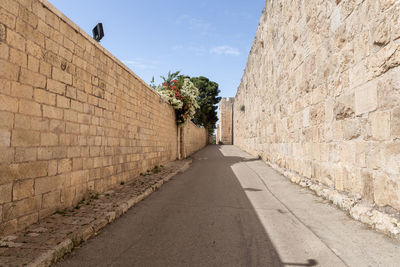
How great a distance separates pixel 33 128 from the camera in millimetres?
2998

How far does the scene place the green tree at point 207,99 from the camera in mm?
36188

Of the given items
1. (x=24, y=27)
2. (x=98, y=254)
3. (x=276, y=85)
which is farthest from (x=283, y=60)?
(x=98, y=254)

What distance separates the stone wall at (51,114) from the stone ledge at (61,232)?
185mm

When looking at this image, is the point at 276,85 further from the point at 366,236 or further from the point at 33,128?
the point at 33,128

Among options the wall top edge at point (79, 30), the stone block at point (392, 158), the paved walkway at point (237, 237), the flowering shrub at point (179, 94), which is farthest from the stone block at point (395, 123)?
the flowering shrub at point (179, 94)

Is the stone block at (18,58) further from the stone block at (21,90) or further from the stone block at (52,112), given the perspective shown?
the stone block at (52,112)

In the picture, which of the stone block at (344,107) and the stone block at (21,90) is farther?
the stone block at (344,107)

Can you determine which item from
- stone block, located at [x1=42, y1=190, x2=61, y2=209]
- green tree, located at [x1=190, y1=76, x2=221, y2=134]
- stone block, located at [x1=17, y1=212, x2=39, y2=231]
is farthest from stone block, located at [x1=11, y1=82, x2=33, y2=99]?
green tree, located at [x1=190, y1=76, x2=221, y2=134]

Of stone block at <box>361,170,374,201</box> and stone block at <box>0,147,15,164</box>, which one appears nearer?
stone block at <box>0,147,15,164</box>

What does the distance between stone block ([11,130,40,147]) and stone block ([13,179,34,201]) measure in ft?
1.44

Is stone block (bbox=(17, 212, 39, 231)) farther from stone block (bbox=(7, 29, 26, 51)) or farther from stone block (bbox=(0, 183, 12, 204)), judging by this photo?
stone block (bbox=(7, 29, 26, 51))

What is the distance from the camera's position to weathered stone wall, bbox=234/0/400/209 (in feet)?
8.85

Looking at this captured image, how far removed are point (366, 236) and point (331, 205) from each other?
46.0 inches

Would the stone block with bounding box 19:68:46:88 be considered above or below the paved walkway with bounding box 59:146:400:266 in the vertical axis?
above
